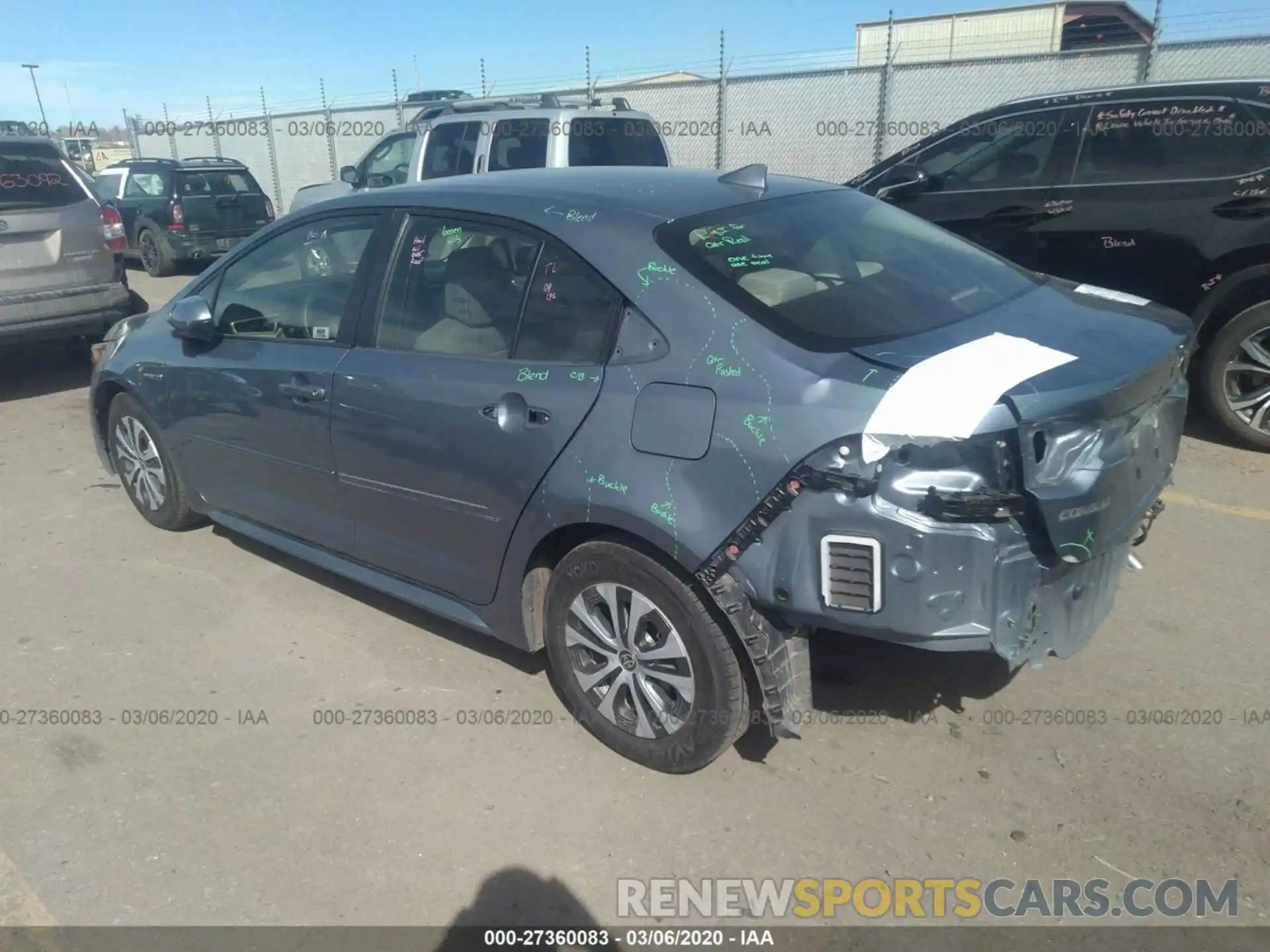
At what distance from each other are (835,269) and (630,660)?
1393mm

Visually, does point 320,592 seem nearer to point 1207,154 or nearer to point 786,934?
point 786,934

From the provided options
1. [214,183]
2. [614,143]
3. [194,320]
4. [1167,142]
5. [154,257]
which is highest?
[1167,142]

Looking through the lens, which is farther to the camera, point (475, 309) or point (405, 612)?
point (405, 612)

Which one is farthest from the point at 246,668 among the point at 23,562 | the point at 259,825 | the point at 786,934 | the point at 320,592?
the point at 786,934

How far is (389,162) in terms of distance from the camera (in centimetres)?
1221

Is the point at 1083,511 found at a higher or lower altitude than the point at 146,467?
higher

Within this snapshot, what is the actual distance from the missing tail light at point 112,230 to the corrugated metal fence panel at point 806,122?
25.7 feet

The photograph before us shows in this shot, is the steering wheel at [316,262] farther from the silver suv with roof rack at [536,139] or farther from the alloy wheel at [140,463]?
the silver suv with roof rack at [536,139]

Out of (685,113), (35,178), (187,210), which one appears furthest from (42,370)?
(685,113)

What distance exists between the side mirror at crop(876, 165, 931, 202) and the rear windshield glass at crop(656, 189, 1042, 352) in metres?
2.59

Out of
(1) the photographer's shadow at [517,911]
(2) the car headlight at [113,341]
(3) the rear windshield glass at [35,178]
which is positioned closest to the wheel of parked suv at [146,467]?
(2) the car headlight at [113,341]

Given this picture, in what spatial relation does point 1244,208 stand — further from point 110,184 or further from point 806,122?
point 110,184

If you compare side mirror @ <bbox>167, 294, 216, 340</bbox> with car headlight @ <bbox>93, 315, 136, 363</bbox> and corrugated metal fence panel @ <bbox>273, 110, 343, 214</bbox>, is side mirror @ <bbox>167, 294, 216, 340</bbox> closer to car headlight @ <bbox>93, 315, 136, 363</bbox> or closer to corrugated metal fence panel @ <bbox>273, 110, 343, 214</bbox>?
car headlight @ <bbox>93, 315, 136, 363</bbox>

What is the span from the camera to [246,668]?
383cm
